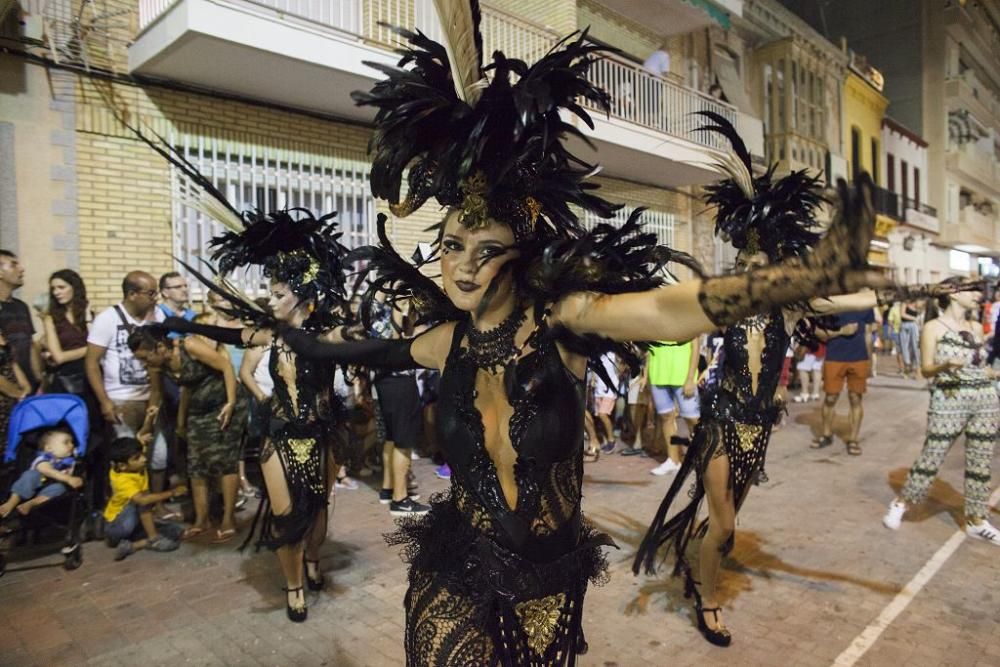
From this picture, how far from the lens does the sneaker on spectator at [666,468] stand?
300 inches

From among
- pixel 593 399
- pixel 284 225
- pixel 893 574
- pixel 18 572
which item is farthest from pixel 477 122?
pixel 593 399

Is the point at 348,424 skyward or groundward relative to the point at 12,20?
groundward

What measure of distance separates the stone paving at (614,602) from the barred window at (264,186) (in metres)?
3.87

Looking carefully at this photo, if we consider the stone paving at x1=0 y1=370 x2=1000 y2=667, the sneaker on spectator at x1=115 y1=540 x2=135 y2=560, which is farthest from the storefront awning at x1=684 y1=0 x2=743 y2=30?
the sneaker on spectator at x1=115 y1=540 x2=135 y2=560

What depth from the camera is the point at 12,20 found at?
6988mm

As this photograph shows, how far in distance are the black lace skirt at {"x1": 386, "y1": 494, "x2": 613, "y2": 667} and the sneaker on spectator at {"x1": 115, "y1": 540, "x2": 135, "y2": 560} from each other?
3.97 m

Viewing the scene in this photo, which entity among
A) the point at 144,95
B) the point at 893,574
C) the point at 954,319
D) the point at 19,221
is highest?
the point at 144,95

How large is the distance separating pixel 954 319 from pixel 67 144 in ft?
30.1

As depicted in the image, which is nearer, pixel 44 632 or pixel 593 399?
pixel 44 632

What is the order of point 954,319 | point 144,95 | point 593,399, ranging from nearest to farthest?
point 954,319 → point 144,95 → point 593,399

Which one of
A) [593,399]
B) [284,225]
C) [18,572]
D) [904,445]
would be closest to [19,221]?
[18,572]

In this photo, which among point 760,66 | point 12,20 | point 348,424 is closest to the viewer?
point 348,424

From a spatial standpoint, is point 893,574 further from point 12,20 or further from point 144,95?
point 12,20

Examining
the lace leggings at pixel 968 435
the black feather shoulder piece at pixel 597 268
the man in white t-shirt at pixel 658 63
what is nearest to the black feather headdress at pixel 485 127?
the black feather shoulder piece at pixel 597 268
